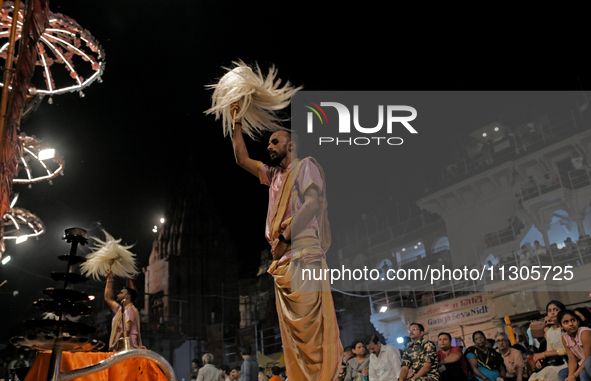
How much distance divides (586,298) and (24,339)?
12.2 metres

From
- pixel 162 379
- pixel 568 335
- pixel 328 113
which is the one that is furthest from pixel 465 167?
pixel 162 379

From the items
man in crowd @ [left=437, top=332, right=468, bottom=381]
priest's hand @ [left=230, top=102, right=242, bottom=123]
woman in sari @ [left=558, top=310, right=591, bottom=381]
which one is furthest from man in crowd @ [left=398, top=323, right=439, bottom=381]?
priest's hand @ [left=230, top=102, right=242, bottom=123]

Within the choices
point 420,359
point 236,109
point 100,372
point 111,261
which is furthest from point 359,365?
point 236,109

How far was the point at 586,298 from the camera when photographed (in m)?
11.0

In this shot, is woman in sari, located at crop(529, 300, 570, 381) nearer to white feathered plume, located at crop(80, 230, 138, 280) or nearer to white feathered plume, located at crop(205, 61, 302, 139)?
white feathered plume, located at crop(205, 61, 302, 139)

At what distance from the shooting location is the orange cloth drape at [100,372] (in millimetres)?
2904

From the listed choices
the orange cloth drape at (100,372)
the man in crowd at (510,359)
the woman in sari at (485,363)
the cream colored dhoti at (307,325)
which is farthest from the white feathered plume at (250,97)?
the man in crowd at (510,359)

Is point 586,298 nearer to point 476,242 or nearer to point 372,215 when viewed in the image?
point 476,242

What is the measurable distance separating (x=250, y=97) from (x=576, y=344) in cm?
465

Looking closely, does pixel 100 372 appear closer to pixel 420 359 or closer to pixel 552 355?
pixel 420 359

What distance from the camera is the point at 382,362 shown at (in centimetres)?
681

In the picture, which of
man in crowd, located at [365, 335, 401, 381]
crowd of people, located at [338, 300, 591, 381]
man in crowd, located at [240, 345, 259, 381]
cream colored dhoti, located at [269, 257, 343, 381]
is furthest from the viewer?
man in crowd, located at [240, 345, 259, 381]

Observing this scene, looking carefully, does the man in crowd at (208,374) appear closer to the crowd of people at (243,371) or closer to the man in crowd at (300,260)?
the crowd of people at (243,371)

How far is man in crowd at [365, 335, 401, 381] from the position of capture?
6.69 metres
